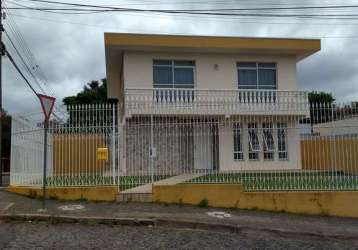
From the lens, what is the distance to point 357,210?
12180 millimetres

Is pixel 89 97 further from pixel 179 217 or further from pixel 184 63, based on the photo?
pixel 179 217

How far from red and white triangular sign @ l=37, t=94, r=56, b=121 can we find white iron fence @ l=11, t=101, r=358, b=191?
44.3 inches

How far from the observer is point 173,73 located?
68.0 feet

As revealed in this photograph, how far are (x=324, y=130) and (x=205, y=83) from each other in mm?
8947

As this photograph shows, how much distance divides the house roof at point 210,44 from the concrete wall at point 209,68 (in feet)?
1.44

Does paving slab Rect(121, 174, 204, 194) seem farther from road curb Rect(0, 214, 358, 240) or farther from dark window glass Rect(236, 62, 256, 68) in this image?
dark window glass Rect(236, 62, 256, 68)

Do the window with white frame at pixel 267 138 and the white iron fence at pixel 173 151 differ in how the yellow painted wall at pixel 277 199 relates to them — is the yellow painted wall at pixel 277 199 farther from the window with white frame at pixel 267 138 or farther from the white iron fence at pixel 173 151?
the window with white frame at pixel 267 138

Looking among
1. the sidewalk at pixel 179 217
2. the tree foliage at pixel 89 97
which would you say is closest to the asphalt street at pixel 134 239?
the sidewalk at pixel 179 217

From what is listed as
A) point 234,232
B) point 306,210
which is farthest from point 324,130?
point 234,232

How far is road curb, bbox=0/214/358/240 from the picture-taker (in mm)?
9805

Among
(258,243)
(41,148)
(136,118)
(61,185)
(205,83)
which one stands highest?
(205,83)

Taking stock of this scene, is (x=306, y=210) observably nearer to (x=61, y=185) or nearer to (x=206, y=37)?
(x=61, y=185)

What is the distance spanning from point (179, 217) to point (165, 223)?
49 cm

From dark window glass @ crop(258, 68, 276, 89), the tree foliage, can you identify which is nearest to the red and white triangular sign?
Result: dark window glass @ crop(258, 68, 276, 89)
